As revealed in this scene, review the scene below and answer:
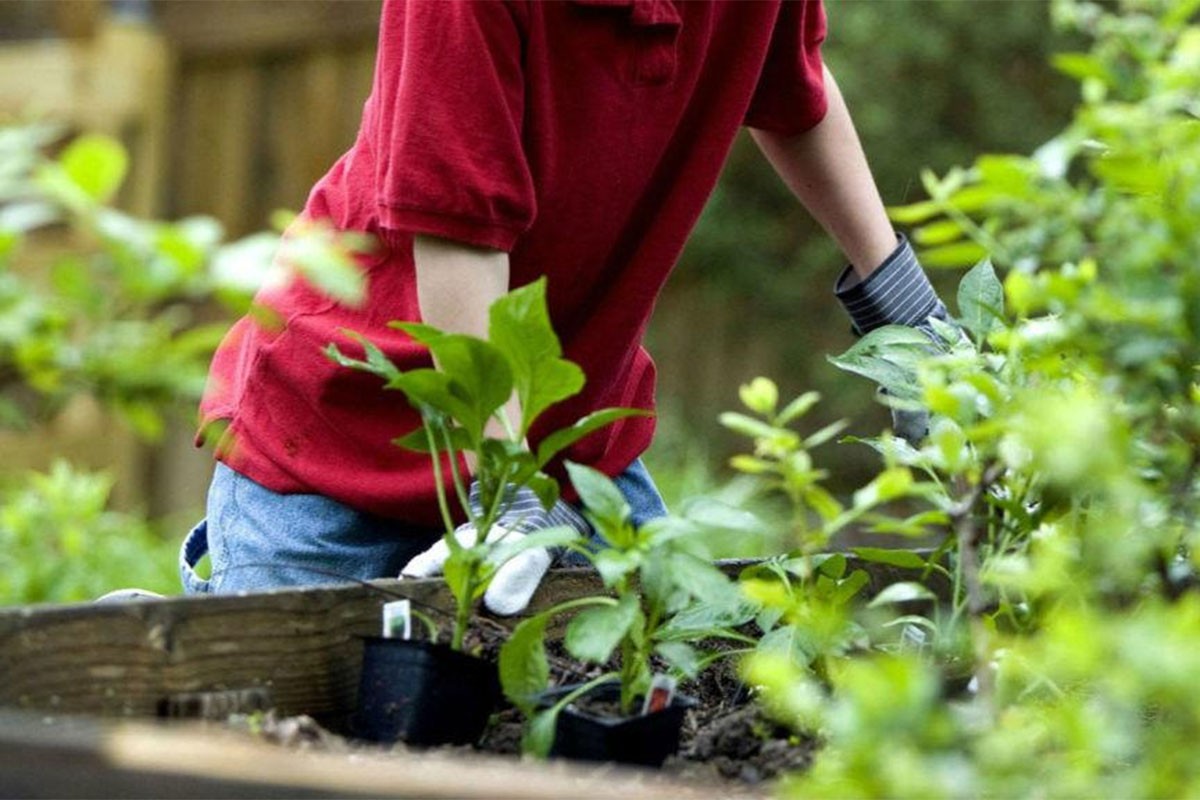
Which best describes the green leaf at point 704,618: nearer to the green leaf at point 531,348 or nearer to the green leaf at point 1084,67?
the green leaf at point 531,348

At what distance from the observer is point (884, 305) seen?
206cm

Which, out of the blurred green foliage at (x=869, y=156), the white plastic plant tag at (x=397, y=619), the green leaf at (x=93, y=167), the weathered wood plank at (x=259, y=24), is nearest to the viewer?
the green leaf at (x=93, y=167)

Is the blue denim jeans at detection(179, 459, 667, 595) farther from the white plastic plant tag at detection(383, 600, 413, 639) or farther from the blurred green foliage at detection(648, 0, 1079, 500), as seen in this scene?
the blurred green foliage at detection(648, 0, 1079, 500)

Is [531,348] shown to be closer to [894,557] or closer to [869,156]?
[894,557]

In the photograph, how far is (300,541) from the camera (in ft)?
6.46

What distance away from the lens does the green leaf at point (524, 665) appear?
1.45 meters

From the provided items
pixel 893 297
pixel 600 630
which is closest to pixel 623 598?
pixel 600 630

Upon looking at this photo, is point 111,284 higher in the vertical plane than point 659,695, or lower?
higher

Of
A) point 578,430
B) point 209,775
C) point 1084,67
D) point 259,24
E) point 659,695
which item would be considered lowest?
point 659,695

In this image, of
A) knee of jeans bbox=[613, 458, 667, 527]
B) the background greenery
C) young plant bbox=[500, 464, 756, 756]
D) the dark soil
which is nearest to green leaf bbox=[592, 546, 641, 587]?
young plant bbox=[500, 464, 756, 756]

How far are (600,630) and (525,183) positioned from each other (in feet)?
1.58

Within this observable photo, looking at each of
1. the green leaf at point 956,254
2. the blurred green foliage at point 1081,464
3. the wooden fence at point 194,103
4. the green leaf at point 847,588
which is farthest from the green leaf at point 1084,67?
the wooden fence at point 194,103

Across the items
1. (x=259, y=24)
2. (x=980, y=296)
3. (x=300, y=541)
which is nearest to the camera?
(x=980, y=296)

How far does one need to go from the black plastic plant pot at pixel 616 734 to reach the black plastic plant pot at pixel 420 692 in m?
0.07
